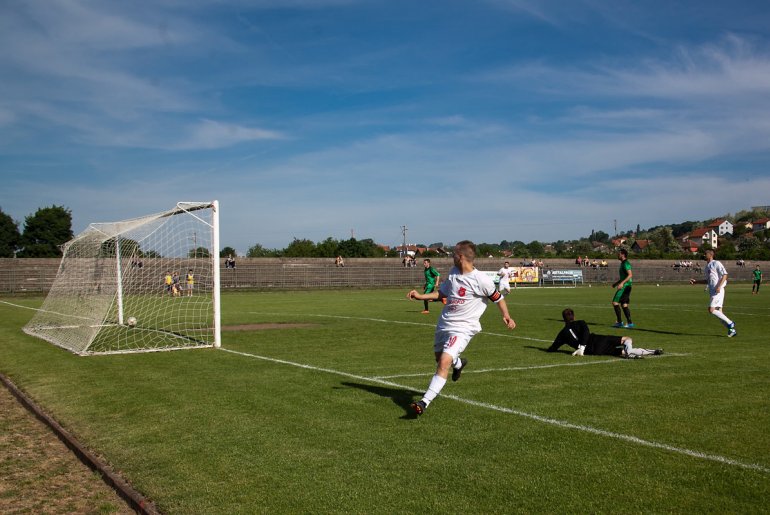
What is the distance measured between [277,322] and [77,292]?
6.48 m

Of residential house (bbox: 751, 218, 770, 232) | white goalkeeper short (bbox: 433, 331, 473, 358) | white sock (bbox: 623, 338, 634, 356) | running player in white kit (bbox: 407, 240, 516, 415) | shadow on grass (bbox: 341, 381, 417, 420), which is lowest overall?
shadow on grass (bbox: 341, 381, 417, 420)

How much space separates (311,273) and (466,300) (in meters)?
51.6

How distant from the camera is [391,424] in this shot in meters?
7.22

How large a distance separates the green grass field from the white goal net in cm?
232

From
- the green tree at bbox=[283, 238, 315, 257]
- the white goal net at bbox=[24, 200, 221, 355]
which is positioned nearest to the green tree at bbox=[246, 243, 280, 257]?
the green tree at bbox=[283, 238, 315, 257]

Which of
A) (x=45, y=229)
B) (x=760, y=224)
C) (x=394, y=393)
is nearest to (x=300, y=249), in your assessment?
(x=45, y=229)

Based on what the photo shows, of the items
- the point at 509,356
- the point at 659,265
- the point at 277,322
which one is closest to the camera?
the point at 509,356

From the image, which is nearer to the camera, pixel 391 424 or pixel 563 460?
pixel 563 460

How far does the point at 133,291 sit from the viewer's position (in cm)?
2133

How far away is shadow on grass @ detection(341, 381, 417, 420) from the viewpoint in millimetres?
8219

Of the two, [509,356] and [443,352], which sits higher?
[443,352]

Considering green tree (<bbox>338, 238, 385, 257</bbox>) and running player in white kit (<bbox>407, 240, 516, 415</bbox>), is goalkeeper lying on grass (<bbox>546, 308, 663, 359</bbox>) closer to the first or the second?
running player in white kit (<bbox>407, 240, 516, 415</bbox>)

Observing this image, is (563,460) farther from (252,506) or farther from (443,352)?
(252,506)

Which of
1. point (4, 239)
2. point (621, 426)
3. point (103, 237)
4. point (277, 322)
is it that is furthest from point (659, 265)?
point (4, 239)
